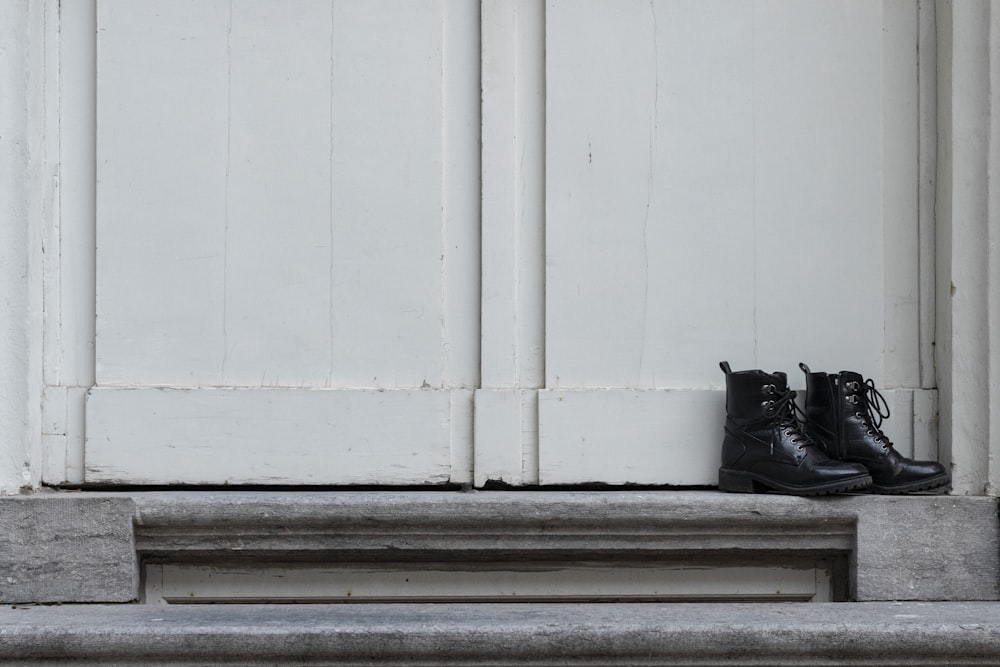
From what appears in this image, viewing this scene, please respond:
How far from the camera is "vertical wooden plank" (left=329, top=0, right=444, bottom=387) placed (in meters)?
2.27

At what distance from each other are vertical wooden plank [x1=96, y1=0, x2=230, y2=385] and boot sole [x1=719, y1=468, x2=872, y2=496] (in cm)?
129

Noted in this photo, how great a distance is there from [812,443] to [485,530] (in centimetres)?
81

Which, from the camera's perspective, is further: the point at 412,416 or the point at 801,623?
the point at 412,416

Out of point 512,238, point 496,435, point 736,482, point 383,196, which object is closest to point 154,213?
point 383,196

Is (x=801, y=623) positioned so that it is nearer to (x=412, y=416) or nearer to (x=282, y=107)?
(x=412, y=416)

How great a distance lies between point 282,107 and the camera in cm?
227

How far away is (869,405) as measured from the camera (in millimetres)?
2205

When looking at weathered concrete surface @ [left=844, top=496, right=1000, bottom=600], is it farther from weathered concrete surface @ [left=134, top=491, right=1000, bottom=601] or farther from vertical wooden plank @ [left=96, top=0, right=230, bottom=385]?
vertical wooden plank @ [left=96, top=0, right=230, bottom=385]

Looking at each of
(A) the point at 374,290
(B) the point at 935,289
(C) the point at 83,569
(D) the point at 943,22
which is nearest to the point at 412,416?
(A) the point at 374,290

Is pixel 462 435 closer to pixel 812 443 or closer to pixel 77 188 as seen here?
pixel 812 443

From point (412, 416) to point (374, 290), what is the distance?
1.09 feet

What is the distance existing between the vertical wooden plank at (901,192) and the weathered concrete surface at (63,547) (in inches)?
76.0

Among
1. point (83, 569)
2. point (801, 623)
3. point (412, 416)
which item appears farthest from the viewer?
point (412, 416)

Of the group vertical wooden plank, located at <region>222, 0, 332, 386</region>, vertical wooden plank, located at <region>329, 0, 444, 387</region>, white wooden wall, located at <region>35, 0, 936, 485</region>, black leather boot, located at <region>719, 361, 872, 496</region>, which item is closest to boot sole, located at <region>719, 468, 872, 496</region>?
black leather boot, located at <region>719, 361, 872, 496</region>
